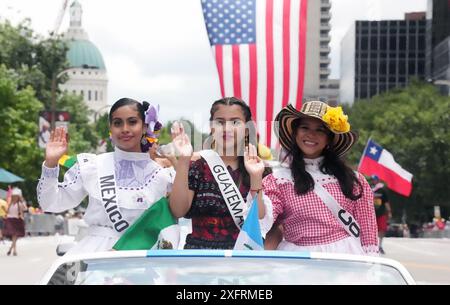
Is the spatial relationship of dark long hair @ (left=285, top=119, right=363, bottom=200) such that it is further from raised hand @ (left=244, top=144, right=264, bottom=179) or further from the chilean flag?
the chilean flag

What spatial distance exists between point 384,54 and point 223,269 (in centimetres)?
14931

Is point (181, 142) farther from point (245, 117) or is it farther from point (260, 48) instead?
point (260, 48)

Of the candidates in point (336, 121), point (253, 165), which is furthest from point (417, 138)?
A: point (253, 165)

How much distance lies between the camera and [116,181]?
6922 mm

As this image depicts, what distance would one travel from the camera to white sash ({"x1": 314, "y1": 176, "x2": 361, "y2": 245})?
6.77 m

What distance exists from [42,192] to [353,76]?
477 ft

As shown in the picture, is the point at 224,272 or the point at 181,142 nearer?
the point at 224,272

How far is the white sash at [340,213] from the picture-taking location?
6770 millimetres

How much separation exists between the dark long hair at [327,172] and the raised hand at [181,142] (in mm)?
655

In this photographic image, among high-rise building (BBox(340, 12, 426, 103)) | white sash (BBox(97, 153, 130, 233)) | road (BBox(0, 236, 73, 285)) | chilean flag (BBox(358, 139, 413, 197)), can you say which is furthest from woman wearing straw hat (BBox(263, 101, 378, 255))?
high-rise building (BBox(340, 12, 426, 103))

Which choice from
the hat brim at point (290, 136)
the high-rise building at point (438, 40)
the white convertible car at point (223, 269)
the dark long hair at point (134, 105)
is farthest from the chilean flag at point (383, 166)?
the high-rise building at point (438, 40)

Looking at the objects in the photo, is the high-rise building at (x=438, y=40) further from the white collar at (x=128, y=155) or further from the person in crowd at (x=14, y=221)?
the white collar at (x=128, y=155)

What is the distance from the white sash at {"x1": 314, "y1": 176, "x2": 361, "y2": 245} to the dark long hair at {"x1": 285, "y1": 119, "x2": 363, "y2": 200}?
63mm

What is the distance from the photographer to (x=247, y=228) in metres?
6.16
